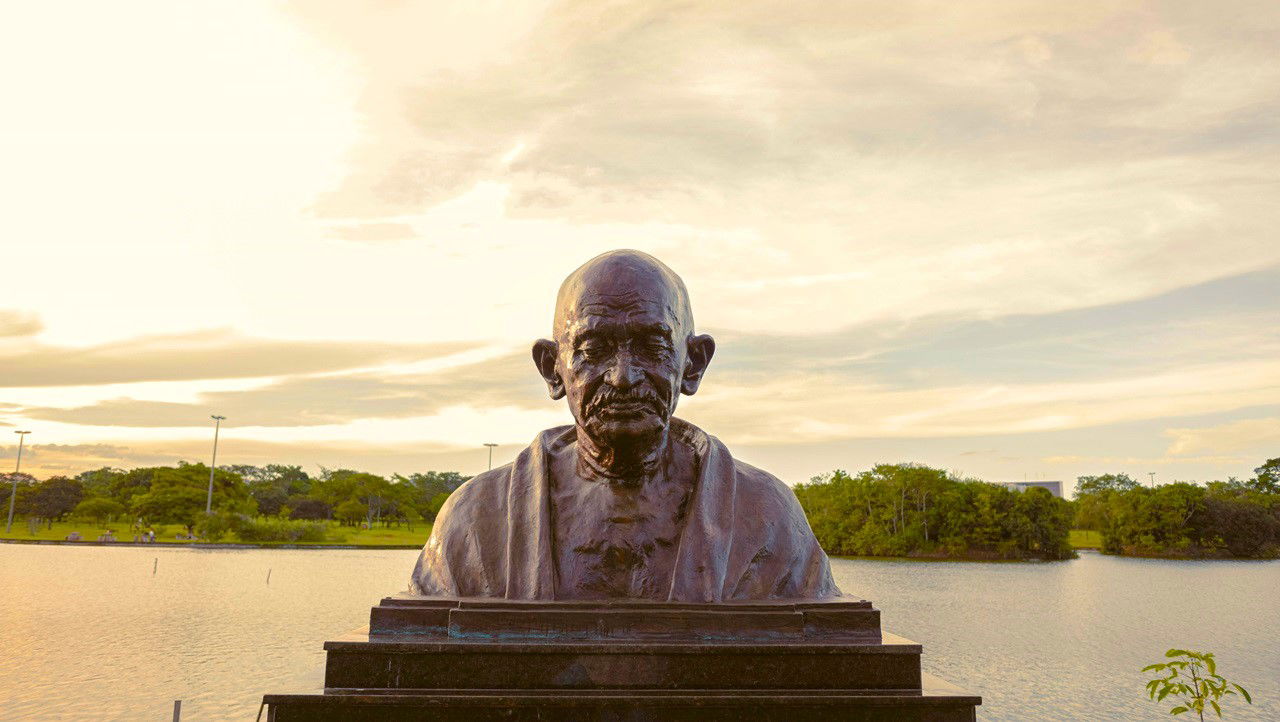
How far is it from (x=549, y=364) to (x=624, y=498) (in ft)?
2.23

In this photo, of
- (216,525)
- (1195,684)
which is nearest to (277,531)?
(216,525)

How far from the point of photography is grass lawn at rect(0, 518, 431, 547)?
6078 centimetres

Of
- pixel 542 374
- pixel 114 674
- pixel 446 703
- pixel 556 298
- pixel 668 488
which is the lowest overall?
pixel 114 674

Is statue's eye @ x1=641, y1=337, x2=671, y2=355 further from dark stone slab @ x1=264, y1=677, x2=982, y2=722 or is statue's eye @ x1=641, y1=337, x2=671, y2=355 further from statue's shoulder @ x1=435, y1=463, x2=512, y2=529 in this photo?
dark stone slab @ x1=264, y1=677, x2=982, y2=722

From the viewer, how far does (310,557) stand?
160ft

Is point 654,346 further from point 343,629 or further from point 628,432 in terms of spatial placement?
point 343,629

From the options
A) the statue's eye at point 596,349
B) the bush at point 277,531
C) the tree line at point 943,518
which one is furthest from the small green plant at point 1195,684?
the bush at point 277,531

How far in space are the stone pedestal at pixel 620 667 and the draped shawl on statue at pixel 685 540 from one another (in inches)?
10.7

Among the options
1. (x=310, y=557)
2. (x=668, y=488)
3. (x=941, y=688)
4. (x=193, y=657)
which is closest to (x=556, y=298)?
(x=668, y=488)

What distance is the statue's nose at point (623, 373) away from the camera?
12.6 ft

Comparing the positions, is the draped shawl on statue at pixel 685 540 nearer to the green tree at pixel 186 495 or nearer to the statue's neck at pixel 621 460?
the statue's neck at pixel 621 460

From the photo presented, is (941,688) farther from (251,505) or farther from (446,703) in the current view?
(251,505)

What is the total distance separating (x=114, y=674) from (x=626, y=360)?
17021mm

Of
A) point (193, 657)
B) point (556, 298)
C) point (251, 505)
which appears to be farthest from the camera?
point (251, 505)
